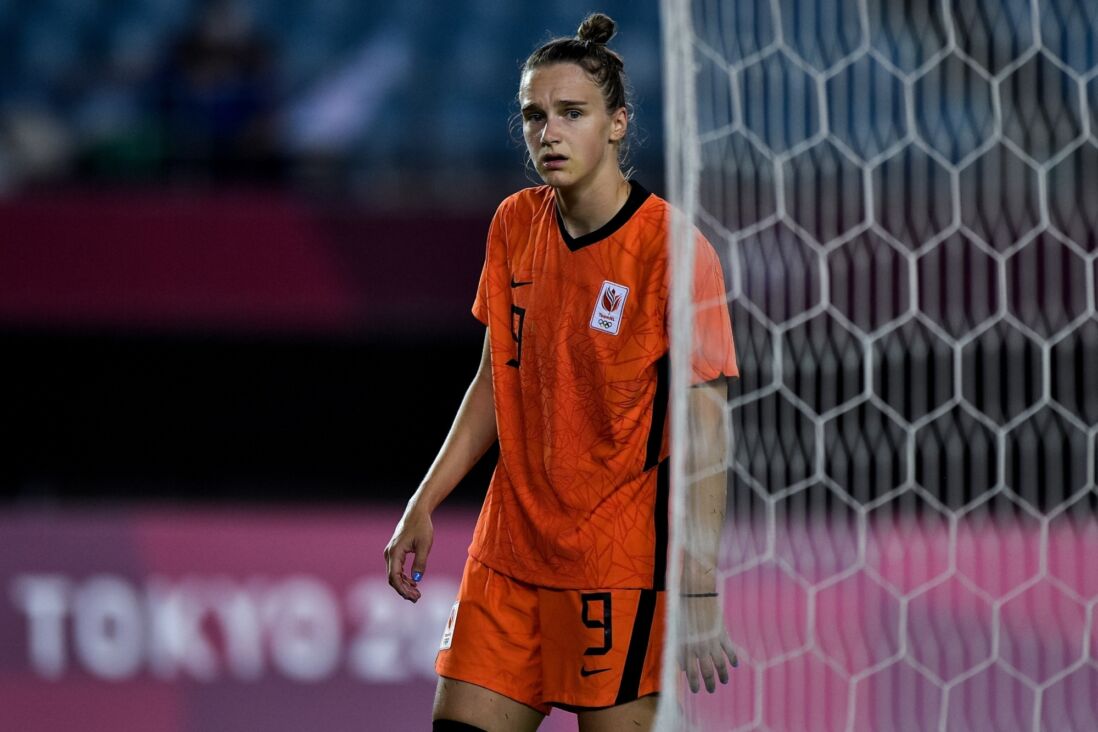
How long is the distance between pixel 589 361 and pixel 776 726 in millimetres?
1169

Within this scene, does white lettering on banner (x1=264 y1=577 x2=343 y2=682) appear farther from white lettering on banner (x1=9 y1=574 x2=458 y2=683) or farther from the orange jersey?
the orange jersey

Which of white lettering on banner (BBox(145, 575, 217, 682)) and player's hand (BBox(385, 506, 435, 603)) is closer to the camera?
player's hand (BBox(385, 506, 435, 603))

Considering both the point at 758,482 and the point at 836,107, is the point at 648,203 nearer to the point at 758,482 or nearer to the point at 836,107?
the point at 758,482

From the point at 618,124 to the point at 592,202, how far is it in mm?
107

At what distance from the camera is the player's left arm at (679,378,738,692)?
1694 millimetres

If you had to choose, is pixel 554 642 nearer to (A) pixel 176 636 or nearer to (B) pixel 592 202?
(B) pixel 592 202

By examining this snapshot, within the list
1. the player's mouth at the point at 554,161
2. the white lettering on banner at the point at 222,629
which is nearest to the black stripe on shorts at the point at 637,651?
the player's mouth at the point at 554,161

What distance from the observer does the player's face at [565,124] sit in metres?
1.71

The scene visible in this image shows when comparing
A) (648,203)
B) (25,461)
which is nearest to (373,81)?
(25,461)

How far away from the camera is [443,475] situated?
1909 mm

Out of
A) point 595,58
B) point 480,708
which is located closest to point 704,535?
point 480,708

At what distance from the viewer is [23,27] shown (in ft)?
15.8

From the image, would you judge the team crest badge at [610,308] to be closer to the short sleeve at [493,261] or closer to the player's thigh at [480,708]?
the short sleeve at [493,261]

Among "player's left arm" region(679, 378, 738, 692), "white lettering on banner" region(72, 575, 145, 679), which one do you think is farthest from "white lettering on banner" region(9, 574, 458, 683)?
"player's left arm" region(679, 378, 738, 692)
